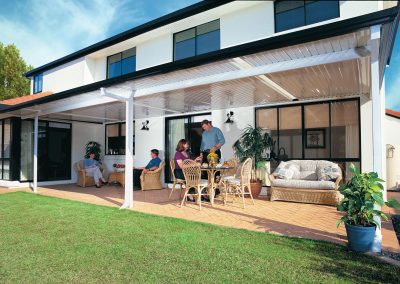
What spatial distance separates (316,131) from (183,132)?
14.1 feet

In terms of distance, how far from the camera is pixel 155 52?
1025cm

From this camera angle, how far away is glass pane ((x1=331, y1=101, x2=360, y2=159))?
649 cm

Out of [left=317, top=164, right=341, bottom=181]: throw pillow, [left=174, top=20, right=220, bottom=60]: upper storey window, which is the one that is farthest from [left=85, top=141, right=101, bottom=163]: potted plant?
[left=317, top=164, right=341, bottom=181]: throw pillow

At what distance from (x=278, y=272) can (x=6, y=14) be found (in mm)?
3087

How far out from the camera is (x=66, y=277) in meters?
2.61

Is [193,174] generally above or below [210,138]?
below

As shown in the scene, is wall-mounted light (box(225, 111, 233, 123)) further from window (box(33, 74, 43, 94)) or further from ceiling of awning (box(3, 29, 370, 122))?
window (box(33, 74, 43, 94))

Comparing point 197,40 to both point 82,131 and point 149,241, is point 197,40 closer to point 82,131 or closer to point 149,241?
point 82,131

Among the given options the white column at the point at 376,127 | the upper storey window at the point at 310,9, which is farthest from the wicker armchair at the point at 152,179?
the upper storey window at the point at 310,9

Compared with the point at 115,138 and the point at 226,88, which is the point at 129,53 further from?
the point at 226,88

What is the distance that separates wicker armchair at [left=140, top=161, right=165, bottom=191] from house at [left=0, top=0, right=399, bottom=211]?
0.88 m

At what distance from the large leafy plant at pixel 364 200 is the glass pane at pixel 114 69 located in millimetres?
10807

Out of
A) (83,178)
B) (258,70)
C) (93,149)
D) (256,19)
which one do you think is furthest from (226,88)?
(93,149)

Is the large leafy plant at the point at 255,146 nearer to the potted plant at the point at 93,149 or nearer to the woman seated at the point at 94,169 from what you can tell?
the woman seated at the point at 94,169
